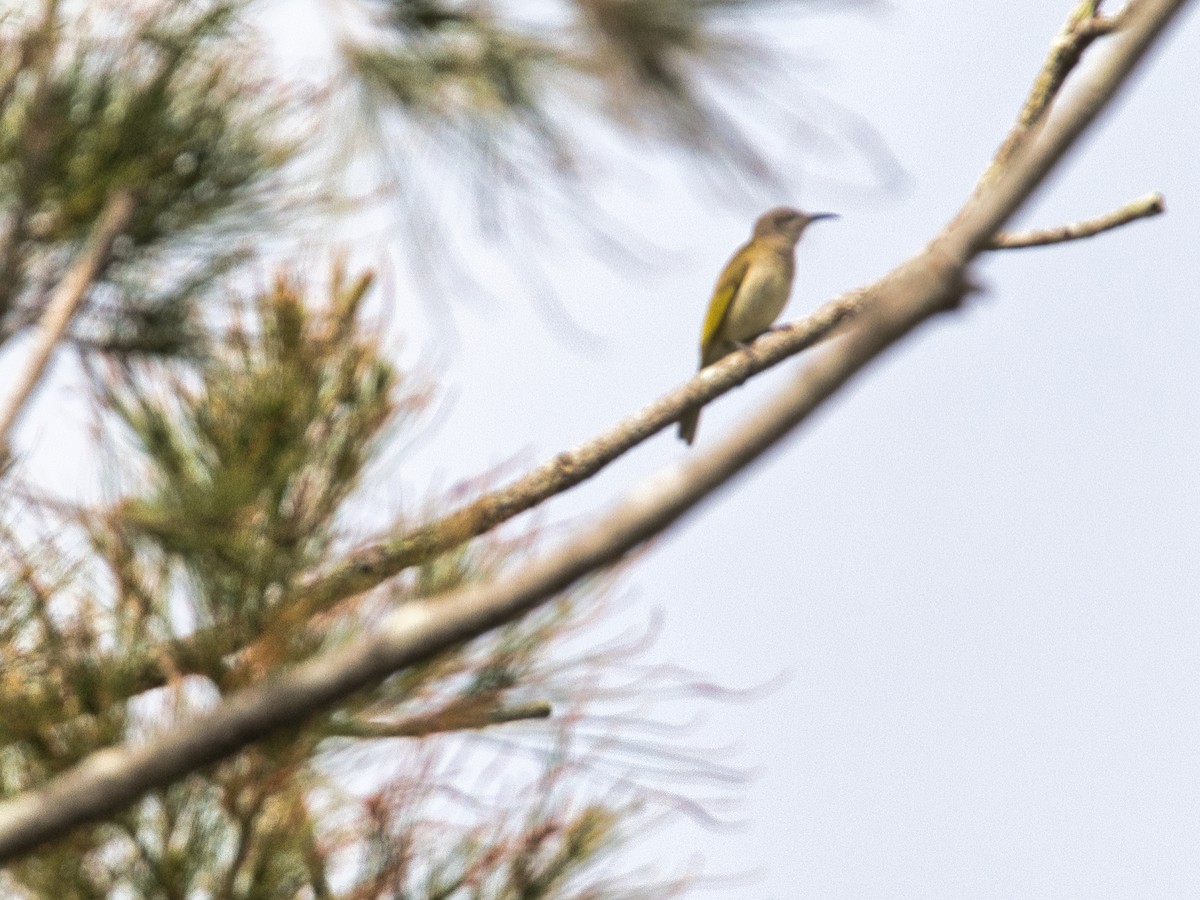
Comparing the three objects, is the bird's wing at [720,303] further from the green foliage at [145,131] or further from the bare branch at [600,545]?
the bare branch at [600,545]

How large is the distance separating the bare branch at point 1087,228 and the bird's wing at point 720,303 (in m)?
2.72

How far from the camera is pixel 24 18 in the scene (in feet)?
10.2

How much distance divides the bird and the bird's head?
335 millimetres

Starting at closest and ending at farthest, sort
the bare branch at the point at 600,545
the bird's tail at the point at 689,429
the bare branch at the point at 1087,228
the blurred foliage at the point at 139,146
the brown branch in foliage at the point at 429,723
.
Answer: the bare branch at the point at 600,545, the brown branch in foliage at the point at 429,723, the blurred foliage at the point at 139,146, the bare branch at the point at 1087,228, the bird's tail at the point at 689,429

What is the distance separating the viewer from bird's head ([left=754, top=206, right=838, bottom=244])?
7.43 meters

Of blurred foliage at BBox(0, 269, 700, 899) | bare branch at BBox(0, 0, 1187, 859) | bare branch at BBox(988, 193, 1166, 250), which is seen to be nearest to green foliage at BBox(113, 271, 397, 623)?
blurred foliage at BBox(0, 269, 700, 899)

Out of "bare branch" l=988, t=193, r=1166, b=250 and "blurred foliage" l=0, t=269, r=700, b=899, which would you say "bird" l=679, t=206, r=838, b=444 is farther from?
"blurred foliage" l=0, t=269, r=700, b=899

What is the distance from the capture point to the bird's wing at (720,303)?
6.74 meters

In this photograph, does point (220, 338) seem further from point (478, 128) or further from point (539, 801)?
point (539, 801)

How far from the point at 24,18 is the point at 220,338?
76 cm

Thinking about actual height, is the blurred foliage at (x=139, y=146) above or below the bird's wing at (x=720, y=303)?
below

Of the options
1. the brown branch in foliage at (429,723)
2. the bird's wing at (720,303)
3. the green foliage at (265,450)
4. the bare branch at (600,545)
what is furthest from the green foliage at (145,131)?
the bird's wing at (720,303)

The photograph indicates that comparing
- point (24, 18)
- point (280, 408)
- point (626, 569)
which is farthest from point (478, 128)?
point (626, 569)

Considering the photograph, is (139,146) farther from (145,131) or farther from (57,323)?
(57,323)
